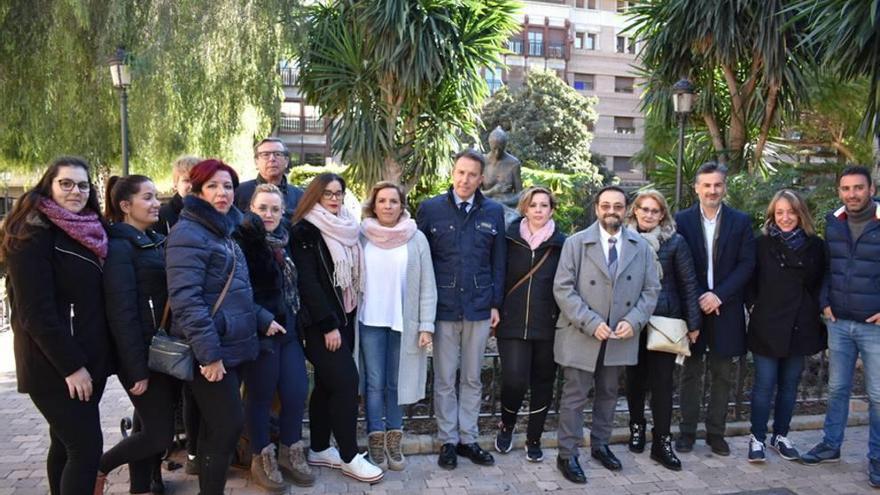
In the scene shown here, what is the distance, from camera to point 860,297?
3.84 m

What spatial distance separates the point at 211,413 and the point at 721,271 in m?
3.20

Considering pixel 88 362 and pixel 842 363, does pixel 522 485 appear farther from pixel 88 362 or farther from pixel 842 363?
pixel 88 362

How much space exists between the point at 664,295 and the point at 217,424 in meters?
2.77

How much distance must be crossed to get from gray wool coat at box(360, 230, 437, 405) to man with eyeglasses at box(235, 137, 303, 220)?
668 mm

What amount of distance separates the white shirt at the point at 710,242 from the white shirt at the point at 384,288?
78.8 inches

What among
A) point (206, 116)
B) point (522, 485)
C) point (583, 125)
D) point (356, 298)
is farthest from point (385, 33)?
point (583, 125)

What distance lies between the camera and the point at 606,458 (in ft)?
13.3

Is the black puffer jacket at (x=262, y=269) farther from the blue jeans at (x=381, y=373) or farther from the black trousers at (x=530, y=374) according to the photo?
the black trousers at (x=530, y=374)

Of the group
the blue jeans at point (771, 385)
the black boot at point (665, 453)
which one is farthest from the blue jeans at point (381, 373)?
the blue jeans at point (771, 385)

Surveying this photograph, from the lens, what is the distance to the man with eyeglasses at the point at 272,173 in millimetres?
3988

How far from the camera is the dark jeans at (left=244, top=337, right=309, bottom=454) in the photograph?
333 centimetres

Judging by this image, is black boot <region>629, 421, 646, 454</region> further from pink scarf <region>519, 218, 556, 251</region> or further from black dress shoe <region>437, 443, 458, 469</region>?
pink scarf <region>519, 218, 556, 251</region>

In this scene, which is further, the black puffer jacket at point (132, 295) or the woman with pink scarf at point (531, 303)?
the woman with pink scarf at point (531, 303)

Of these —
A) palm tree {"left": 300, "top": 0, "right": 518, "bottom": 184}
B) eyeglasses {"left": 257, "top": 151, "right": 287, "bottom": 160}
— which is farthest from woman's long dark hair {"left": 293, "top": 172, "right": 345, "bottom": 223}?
palm tree {"left": 300, "top": 0, "right": 518, "bottom": 184}
